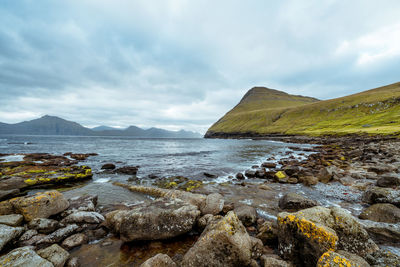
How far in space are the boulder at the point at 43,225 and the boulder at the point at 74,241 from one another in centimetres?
131

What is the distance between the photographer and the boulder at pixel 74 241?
6098 mm

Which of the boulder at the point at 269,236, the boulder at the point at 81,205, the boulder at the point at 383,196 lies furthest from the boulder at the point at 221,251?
the boulder at the point at 383,196

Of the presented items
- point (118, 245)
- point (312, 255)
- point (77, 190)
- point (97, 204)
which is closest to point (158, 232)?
point (118, 245)

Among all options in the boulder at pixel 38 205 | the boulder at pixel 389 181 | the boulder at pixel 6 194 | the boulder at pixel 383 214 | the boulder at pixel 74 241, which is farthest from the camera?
the boulder at pixel 389 181

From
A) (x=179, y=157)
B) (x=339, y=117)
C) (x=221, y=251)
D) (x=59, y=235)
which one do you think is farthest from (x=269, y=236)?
(x=339, y=117)

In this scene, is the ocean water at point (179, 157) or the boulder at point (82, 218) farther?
the ocean water at point (179, 157)

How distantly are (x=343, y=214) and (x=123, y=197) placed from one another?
12781mm

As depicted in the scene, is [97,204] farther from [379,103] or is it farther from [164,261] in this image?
[379,103]

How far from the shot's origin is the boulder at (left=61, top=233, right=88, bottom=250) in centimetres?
610

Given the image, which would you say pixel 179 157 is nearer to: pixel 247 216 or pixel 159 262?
pixel 247 216

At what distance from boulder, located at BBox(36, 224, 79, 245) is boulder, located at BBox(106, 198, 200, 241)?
1660 millimetres

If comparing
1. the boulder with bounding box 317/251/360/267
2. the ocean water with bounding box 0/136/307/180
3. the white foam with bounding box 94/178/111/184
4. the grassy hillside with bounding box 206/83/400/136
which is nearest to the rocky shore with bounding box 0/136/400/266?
the boulder with bounding box 317/251/360/267

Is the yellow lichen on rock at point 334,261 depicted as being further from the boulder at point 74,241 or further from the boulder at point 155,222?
the boulder at point 74,241

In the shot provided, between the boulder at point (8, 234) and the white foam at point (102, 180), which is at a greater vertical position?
the boulder at point (8, 234)
